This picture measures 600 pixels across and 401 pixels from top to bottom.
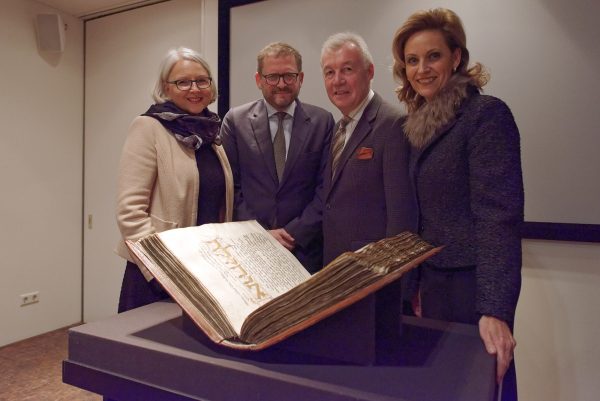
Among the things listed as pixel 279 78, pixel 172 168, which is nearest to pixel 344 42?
pixel 279 78

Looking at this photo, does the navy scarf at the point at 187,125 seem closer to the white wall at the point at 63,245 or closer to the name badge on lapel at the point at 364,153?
the name badge on lapel at the point at 364,153

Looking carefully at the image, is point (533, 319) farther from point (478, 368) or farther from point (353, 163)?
point (478, 368)

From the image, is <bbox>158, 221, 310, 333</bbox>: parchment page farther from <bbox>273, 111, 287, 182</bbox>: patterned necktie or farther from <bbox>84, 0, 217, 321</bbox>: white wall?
<bbox>84, 0, 217, 321</bbox>: white wall

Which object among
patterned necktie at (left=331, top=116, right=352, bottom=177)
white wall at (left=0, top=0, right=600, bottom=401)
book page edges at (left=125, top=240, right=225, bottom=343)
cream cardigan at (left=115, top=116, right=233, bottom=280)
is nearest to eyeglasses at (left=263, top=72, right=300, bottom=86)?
patterned necktie at (left=331, top=116, right=352, bottom=177)

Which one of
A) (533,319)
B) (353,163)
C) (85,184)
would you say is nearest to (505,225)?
(353,163)

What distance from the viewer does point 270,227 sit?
1.84 meters

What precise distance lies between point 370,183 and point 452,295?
0.50m

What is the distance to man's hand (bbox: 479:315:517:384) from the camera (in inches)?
24.1

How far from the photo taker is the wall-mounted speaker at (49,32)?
364 cm

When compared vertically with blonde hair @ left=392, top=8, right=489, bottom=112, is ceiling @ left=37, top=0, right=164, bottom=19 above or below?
above

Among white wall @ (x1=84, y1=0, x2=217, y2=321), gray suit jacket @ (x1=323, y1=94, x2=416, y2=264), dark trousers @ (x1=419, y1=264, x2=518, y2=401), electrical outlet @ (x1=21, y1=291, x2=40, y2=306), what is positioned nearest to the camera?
dark trousers @ (x1=419, y1=264, x2=518, y2=401)

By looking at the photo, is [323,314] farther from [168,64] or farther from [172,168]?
[168,64]

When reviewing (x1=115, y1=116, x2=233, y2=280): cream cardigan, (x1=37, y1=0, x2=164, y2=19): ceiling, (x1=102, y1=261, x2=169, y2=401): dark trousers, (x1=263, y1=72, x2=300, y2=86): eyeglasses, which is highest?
(x1=37, y1=0, x2=164, y2=19): ceiling

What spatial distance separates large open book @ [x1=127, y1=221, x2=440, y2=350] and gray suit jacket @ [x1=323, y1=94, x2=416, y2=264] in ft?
2.43
